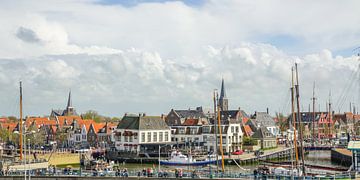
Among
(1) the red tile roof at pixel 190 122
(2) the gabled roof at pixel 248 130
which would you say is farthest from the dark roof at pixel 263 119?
(1) the red tile roof at pixel 190 122

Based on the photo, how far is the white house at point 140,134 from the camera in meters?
105

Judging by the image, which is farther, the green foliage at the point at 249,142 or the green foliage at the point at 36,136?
the green foliage at the point at 36,136

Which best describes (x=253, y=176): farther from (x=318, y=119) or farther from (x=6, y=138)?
(x=318, y=119)

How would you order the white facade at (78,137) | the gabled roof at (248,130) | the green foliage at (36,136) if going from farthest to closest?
the white facade at (78,137) < the gabled roof at (248,130) < the green foliage at (36,136)

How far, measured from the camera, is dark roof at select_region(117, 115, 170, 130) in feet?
349

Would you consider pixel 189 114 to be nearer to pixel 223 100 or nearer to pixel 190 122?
pixel 190 122

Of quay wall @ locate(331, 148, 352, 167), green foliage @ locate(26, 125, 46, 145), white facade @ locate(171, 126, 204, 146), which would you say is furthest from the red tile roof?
green foliage @ locate(26, 125, 46, 145)

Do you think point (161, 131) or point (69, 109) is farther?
point (69, 109)

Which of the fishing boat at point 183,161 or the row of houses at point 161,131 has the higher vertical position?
the row of houses at point 161,131

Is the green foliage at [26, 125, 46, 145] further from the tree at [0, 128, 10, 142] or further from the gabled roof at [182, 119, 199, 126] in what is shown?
the gabled roof at [182, 119, 199, 126]

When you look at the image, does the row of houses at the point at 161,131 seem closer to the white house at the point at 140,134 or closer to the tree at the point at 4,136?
the white house at the point at 140,134

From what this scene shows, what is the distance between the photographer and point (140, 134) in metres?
105

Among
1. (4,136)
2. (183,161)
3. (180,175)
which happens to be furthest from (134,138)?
(180,175)

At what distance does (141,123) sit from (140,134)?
2.42 meters
